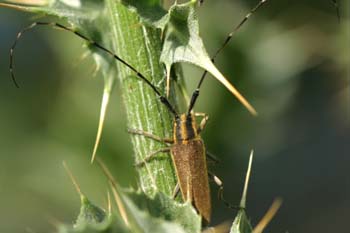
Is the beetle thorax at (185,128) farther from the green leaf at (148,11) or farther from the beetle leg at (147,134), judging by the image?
the green leaf at (148,11)

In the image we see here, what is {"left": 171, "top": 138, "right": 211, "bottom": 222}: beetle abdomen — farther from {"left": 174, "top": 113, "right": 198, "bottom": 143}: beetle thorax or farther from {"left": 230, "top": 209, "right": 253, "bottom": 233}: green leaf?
{"left": 230, "top": 209, "right": 253, "bottom": 233}: green leaf

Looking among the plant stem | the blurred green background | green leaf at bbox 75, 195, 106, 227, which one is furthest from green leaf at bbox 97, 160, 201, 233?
the blurred green background

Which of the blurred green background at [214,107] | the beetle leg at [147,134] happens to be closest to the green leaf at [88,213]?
the beetle leg at [147,134]

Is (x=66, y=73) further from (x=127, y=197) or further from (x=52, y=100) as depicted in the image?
(x=127, y=197)

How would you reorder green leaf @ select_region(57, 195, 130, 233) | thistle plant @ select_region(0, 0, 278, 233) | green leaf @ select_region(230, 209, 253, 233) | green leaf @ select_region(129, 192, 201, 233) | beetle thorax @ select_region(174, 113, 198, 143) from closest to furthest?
1. green leaf @ select_region(57, 195, 130, 233)
2. green leaf @ select_region(129, 192, 201, 233)
3. green leaf @ select_region(230, 209, 253, 233)
4. thistle plant @ select_region(0, 0, 278, 233)
5. beetle thorax @ select_region(174, 113, 198, 143)

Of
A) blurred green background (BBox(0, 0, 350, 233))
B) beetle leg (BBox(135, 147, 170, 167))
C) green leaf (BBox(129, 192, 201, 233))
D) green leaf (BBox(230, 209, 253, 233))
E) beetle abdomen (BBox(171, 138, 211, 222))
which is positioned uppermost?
green leaf (BBox(230, 209, 253, 233))
